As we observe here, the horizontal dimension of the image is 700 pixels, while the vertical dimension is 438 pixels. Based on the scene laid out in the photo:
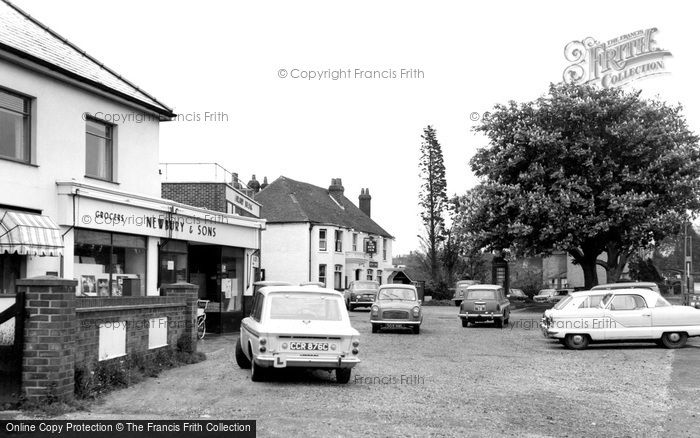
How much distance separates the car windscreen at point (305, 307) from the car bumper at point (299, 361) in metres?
0.97

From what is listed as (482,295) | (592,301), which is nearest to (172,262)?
(592,301)

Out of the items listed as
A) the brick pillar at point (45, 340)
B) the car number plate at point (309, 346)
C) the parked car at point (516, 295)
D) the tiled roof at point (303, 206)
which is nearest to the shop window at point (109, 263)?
the car number plate at point (309, 346)

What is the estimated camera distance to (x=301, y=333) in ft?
41.2

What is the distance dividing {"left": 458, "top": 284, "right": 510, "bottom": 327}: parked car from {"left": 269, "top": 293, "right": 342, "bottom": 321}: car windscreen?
53.8 feet

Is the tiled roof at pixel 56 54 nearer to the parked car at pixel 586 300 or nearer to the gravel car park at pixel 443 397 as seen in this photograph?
the gravel car park at pixel 443 397

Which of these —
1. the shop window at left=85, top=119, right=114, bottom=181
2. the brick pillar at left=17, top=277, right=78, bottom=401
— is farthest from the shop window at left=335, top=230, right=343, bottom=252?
the brick pillar at left=17, top=277, right=78, bottom=401

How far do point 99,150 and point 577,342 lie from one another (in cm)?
1355

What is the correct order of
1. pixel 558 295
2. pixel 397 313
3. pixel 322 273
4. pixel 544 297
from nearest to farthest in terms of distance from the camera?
pixel 397 313 → pixel 558 295 → pixel 544 297 → pixel 322 273

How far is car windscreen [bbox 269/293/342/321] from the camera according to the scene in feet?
43.9

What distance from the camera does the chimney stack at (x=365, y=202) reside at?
236ft

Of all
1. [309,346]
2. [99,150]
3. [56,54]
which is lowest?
[309,346]

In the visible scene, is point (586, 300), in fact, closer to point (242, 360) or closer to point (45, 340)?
point (242, 360)

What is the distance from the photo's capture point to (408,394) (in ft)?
38.8

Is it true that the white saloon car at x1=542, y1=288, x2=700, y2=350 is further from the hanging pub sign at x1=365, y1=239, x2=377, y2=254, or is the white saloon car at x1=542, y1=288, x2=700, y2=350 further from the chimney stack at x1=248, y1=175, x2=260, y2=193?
the chimney stack at x1=248, y1=175, x2=260, y2=193
